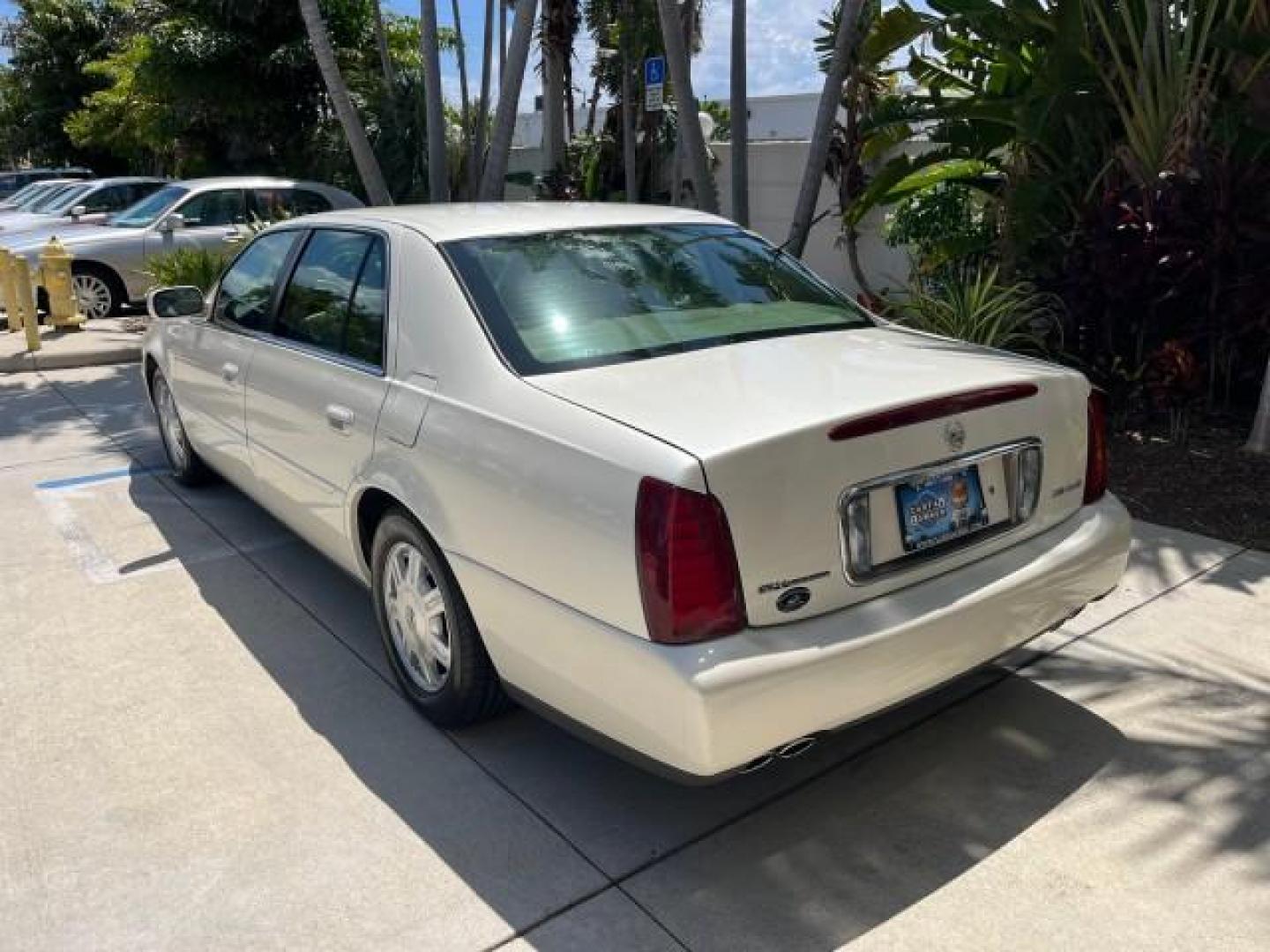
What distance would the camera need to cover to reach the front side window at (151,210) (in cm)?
1259

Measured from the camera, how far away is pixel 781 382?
3.06m

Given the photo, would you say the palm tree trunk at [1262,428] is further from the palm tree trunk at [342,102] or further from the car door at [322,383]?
the palm tree trunk at [342,102]

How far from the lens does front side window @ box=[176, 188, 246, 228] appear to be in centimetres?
1254

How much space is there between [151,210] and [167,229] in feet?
2.09

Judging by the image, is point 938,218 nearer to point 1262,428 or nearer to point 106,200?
point 1262,428

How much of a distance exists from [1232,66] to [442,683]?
6705mm

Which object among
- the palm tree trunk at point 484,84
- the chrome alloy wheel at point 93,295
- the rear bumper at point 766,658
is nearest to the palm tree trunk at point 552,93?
the palm tree trunk at point 484,84

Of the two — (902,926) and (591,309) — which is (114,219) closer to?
(591,309)

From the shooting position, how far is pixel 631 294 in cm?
369

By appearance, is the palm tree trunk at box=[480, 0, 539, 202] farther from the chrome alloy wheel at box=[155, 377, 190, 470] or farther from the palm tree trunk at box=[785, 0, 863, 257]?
the chrome alloy wheel at box=[155, 377, 190, 470]

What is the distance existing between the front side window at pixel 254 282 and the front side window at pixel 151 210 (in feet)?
26.8

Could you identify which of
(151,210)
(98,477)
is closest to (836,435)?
(98,477)

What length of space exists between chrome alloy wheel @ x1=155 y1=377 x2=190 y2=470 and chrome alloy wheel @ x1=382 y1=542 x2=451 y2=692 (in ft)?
9.02

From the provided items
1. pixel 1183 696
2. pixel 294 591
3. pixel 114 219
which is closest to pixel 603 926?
pixel 1183 696
